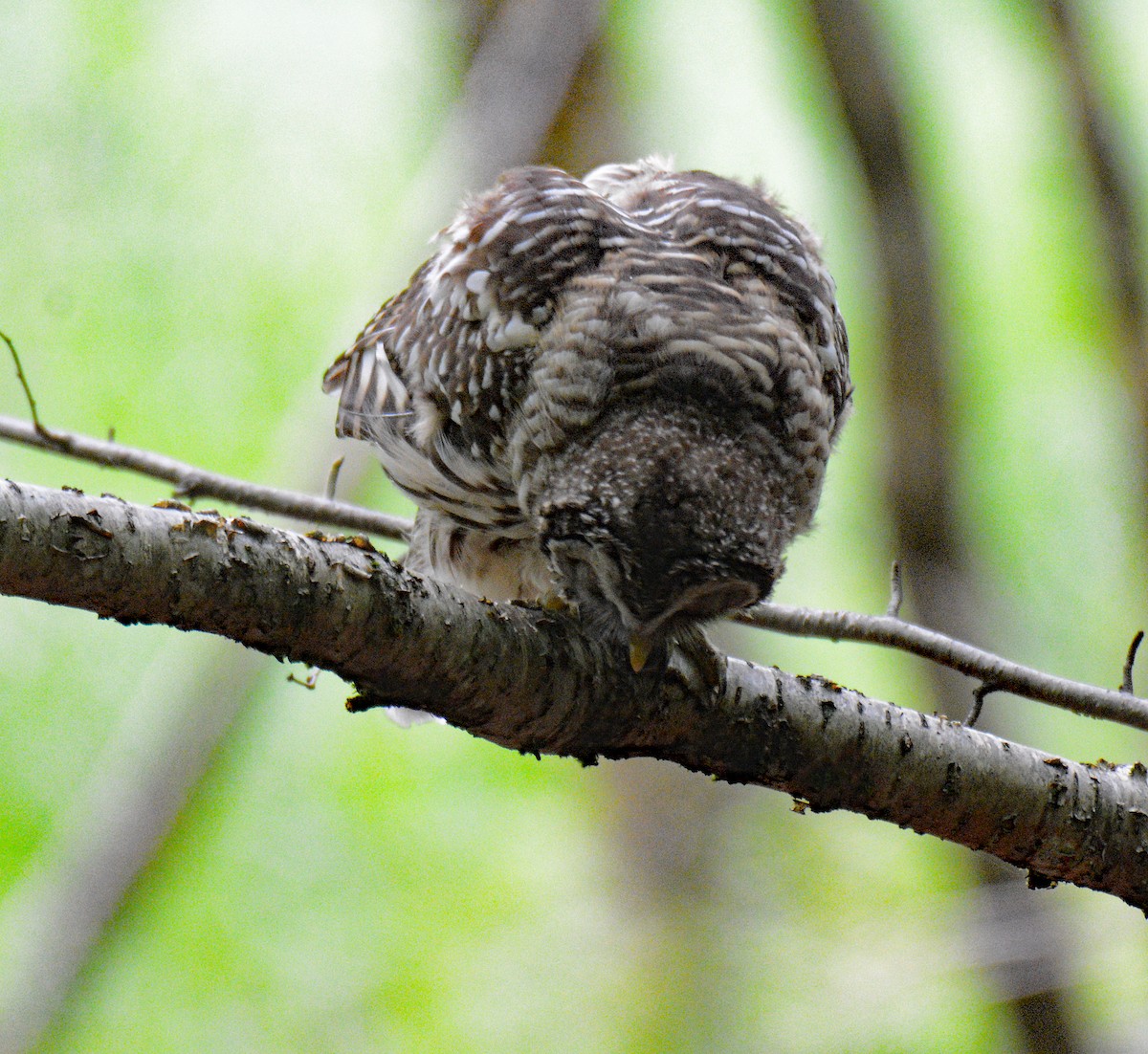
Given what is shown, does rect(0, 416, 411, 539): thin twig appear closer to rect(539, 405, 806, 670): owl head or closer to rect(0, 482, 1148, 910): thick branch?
rect(539, 405, 806, 670): owl head

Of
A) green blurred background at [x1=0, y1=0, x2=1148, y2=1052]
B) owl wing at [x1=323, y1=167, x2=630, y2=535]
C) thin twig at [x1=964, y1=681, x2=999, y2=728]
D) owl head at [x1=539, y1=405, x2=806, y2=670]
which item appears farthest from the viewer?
green blurred background at [x1=0, y1=0, x2=1148, y2=1052]

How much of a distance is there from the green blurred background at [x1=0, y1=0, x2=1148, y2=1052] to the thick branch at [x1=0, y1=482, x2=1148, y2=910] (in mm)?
2851

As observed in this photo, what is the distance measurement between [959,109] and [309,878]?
226 inches

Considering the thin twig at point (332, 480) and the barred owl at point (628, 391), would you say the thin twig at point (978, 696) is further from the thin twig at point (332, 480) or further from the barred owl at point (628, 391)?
the thin twig at point (332, 480)

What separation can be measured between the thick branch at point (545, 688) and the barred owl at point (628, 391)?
0.17 metres

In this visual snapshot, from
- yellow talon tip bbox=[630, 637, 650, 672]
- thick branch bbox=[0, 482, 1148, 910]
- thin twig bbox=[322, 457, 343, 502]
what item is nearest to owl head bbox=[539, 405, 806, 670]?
yellow talon tip bbox=[630, 637, 650, 672]

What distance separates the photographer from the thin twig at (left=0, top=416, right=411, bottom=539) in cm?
314

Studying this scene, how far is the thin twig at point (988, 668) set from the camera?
98.7 inches

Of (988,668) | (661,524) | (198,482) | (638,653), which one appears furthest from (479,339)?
(988,668)

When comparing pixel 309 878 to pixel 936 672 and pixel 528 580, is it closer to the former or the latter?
pixel 936 672

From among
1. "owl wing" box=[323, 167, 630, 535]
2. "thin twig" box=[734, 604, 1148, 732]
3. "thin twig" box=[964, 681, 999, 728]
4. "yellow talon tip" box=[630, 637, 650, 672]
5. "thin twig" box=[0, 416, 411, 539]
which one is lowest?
"thin twig" box=[0, 416, 411, 539]

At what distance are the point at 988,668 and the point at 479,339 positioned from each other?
1.32m

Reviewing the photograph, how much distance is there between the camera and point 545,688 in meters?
2.24

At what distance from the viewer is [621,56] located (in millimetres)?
6414
